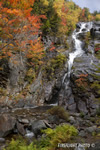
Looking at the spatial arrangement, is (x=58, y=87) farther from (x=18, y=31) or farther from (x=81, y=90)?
(x=18, y=31)

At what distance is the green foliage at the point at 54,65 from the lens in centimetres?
1770

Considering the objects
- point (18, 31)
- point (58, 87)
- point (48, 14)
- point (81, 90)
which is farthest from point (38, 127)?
point (48, 14)

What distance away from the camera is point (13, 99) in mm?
11984

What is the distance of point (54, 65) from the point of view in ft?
59.4

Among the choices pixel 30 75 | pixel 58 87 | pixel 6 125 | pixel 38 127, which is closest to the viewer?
pixel 6 125

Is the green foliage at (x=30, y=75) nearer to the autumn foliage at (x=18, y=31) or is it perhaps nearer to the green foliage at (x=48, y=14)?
the autumn foliage at (x=18, y=31)

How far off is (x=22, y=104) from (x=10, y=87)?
7.14 ft

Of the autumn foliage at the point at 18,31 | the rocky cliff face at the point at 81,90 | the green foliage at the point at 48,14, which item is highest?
the green foliage at the point at 48,14

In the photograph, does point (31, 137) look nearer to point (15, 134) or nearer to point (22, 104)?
point (15, 134)

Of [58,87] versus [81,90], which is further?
[58,87]

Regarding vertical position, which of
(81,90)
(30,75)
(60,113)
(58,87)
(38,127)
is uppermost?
(30,75)

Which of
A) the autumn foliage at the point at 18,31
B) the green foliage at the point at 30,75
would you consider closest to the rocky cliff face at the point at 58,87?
the green foliage at the point at 30,75

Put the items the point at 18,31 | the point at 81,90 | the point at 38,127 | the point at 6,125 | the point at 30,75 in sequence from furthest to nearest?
the point at 30,75 < the point at 81,90 < the point at 18,31 < the point at 38,127 < the point at 6,125

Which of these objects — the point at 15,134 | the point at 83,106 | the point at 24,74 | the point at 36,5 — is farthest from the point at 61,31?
the point at 15,134
